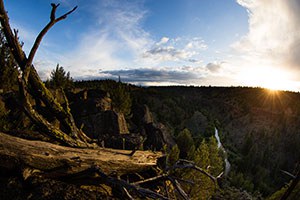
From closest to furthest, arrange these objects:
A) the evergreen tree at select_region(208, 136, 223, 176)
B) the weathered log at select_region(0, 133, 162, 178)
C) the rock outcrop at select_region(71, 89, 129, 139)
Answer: the weathered log at select_region(0, 133, 162, 178) → the rock outcrop at select_region(71, 89, 129, 139) → the evergreen tree at select_region(208, 136, 223, 176)

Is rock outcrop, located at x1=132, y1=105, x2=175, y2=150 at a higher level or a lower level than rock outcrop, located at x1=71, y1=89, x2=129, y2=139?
lower

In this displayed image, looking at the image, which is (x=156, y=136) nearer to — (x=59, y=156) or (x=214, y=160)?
(x=214, y=160)

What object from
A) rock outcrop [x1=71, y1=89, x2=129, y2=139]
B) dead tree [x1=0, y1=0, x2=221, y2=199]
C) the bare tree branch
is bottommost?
rock outcrop [x1=71, y1=89, x2=129, y2=139]

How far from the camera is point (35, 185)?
11.5 feet

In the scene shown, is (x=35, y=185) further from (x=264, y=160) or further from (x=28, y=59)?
(x=264, y=160)

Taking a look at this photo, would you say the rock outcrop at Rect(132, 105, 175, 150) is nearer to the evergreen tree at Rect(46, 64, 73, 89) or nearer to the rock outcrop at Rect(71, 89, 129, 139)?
the rock outcrop at Rect(71, 89, 129, 139)

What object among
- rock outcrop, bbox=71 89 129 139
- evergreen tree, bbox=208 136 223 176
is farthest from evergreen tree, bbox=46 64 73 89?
evergreen tree, bbox=208 136 223 176

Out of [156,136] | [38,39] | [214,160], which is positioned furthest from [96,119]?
[38,39]

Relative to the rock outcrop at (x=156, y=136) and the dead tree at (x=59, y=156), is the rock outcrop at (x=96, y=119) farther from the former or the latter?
the dead tree at (x=59, y=156)

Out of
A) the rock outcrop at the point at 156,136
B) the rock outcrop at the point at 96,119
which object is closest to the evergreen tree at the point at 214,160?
the rock outcrop at the point at 156,136

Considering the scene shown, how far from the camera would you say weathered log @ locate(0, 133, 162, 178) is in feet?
12.1

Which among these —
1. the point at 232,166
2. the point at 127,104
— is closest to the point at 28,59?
the point at 127,104

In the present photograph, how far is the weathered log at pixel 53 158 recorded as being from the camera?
12.1ft

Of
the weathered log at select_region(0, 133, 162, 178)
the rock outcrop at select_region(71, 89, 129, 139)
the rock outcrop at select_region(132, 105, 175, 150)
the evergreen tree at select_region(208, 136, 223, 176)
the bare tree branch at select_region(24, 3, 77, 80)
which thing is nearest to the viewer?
the weathered log at select_region(0, 133, 162, 178)
